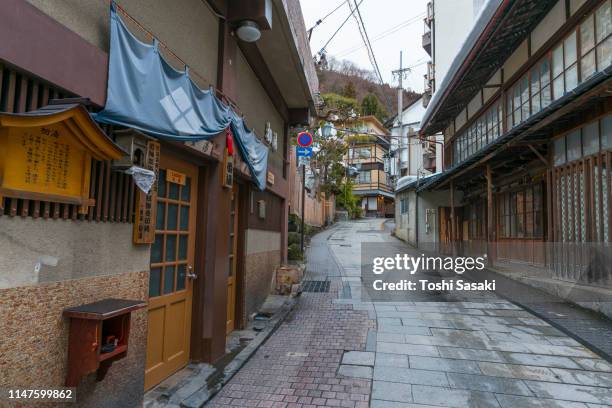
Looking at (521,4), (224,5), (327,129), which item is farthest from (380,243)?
(224,5)

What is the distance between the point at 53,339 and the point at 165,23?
3.43 m

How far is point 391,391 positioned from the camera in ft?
15.6

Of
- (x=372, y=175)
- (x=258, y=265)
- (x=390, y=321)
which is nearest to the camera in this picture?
(x=390, y=321)

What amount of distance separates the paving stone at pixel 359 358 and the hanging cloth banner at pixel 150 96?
148 inches

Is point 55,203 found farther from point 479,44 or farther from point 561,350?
point 479,44

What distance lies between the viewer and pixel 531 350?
6059 millimetres

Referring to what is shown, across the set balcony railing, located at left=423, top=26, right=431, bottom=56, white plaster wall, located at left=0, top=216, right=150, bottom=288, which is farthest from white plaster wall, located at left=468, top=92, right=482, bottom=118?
balcony railing, located at left=423, top=26, right=431, bottom=56

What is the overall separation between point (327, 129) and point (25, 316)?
16.1 meters

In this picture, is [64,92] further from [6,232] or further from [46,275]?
[46,275]

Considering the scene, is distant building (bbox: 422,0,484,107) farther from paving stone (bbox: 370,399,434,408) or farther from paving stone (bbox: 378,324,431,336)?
paving stone (bbox: 370,399,434,408)

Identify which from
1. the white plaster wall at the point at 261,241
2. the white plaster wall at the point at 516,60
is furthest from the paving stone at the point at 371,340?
the white plaster wall at the point at 516,60

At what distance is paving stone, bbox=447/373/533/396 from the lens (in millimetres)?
4730

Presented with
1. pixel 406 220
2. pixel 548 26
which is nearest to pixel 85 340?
pixel 548 26

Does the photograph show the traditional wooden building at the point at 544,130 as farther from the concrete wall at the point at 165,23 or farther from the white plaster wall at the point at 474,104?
the concrete wall at the point at 165,23
